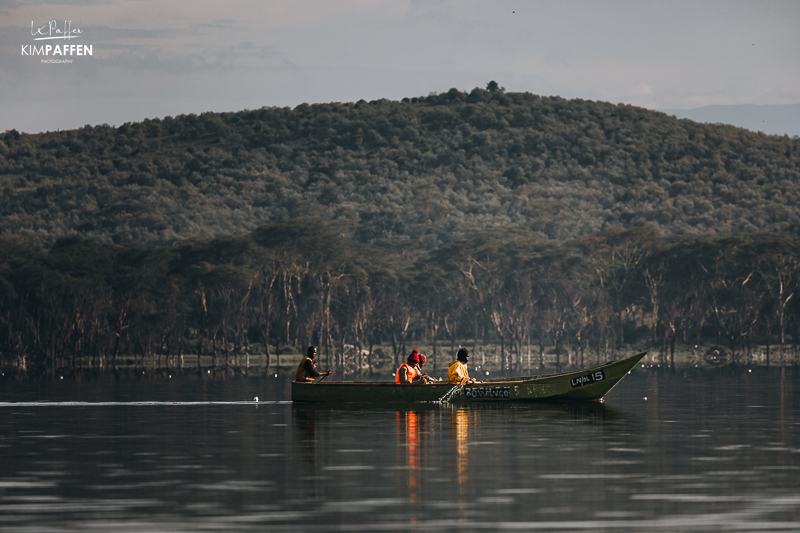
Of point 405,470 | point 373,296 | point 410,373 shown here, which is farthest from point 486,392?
point 373,296

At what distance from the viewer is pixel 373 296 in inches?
4621

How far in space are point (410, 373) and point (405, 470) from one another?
18.0 meters

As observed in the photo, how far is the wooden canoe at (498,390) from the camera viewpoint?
38469 millimetres

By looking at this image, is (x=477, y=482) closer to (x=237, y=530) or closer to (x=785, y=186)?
(x=237, y=530)

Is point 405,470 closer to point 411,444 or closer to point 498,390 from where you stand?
point 411,444

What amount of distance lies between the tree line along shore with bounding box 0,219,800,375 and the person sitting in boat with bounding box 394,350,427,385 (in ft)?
216

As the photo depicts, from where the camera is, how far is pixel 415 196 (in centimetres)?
19638

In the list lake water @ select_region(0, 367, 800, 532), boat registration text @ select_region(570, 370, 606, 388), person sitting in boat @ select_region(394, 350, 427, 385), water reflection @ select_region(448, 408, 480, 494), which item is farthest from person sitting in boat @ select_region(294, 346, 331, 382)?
boat registration text @ select_region(570, 370, 606, 388)

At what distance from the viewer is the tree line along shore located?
10731 cm

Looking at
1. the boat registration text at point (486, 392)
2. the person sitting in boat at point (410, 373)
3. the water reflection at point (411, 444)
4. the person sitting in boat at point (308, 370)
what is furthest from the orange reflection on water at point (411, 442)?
the person sitting in boat at point (308, 370)

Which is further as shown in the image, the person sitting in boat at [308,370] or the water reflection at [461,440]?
the person sitting in boat at [308,370]

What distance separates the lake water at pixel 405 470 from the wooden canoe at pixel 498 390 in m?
0.48

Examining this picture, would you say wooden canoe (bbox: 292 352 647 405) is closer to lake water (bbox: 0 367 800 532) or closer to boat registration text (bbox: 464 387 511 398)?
boat registration text (bbox: 464 387 511 398)

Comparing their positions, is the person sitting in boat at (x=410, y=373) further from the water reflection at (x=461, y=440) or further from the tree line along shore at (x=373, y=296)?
the tree line along shore at (x=373, y=296)
